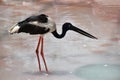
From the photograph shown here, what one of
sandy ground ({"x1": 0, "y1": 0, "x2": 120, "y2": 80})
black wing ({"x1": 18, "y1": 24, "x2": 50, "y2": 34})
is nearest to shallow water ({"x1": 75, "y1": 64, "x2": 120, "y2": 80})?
sandy ground ({"x1": 0, "y1": 0, "x2": 120, "y2": 80})

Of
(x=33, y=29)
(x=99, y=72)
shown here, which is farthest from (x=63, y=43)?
(x=33, y=29)

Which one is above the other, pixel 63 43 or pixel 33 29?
pixel 33 29

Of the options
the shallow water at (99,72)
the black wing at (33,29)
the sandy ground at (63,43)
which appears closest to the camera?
the black wing at (33,29)

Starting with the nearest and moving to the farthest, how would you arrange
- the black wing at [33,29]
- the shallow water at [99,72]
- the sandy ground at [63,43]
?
the black wing at [33,29]
the shallow water at [99,72]
the sandy ground at [63,43]

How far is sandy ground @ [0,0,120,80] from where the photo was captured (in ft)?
17.0

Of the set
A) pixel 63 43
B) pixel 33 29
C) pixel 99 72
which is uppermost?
pixel 33 29

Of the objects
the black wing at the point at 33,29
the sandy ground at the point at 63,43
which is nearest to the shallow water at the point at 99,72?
the sandy ground at the point at 63,43

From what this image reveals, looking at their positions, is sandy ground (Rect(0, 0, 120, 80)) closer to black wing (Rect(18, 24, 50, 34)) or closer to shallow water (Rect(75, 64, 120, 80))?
shallow water (Rect(75, 64, 120, 80))

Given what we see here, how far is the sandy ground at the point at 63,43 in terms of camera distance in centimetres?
519

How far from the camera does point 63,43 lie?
6.12 meters

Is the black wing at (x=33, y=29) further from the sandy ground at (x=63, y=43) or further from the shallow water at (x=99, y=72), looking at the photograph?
the shallow water at (x=99, y=72)

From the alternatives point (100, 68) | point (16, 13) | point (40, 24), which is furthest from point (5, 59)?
point (16, 13)

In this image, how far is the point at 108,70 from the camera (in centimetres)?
522

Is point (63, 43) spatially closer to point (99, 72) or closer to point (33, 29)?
point (99, 72)
